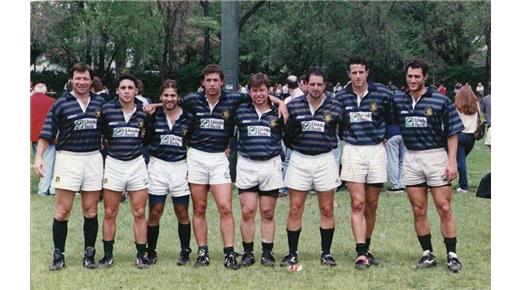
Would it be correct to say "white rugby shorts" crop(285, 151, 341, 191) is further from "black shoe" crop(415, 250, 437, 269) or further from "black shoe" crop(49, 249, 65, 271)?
"black shoe" crop(49, 249, 65, 271)

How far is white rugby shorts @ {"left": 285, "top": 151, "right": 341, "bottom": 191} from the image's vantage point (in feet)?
21.9

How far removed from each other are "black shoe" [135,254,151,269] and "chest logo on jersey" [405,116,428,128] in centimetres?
272

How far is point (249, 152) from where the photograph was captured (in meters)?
6.68

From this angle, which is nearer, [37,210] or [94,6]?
[37,210]

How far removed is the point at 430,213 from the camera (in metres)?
9.77

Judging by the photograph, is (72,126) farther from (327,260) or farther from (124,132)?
A: (327,260)

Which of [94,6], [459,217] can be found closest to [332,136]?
[459,217]

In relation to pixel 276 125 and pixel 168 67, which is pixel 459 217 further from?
pixel 168 67

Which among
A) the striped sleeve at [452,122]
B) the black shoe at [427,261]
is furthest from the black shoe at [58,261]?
the striped sleeve at [452,122]

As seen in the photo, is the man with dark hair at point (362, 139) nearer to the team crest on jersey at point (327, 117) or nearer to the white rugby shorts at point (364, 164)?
the white rugby shorts at point (364, 164)

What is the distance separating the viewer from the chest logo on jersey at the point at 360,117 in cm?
666

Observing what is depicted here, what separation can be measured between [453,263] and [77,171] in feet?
11.5

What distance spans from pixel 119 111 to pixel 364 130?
225 cm

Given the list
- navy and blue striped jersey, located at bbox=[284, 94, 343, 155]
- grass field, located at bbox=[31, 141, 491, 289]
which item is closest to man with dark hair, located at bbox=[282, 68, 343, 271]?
navy and blue striped jersey, located at bbox=[284, 94, 343, 155]
